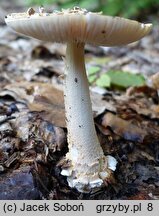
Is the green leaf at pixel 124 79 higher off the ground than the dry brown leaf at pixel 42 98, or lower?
higher

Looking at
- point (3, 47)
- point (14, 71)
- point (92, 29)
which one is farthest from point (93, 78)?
point (92, 29)

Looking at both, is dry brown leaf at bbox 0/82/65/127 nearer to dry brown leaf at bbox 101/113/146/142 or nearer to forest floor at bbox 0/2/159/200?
forest floor at bbox 0/2/159/200

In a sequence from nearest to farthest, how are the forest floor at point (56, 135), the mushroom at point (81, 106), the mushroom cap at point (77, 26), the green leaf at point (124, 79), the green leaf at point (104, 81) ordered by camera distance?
1. the mushroom cap at point (77, 26)
2. the mushroom at point (81, 106)
3. the forest floor at point (56, 135)
4. the green leaf at point (104, 81)
5. the green leaf at point (124, 79)

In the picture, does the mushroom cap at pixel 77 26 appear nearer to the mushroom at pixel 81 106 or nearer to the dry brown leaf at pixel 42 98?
the mushroom at pixel 81 106

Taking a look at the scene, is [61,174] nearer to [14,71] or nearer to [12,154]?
[12,154]

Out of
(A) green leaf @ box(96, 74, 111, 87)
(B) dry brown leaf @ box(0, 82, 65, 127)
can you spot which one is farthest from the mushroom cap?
(A) green leaf @ box(96, 74, 111, 87)

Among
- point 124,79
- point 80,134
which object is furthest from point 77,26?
point 124,79

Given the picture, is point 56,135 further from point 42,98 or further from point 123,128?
point 123,128

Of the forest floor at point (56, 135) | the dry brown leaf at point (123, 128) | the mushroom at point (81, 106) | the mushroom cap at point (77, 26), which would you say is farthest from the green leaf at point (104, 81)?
the mushroom cap at point (77, 26)
